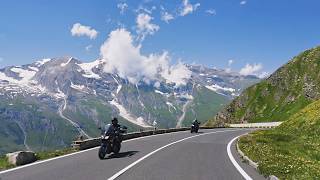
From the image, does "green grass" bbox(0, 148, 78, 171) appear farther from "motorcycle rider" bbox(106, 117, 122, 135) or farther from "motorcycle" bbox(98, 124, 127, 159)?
"motorcycle rider" bbox(106, 117, 122, 135)

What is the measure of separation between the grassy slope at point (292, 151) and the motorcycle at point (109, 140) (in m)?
6.90

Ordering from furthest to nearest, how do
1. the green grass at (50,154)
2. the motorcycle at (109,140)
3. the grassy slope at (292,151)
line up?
the green grass at (50,154)
the motorcycle at (109,140)
the grassy slope at (292,151)

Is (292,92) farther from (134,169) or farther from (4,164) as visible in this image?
(134,169)

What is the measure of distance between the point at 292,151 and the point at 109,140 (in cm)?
1089

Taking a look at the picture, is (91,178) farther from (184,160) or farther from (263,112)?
(263,112)

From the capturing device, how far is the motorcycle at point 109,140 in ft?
75.2

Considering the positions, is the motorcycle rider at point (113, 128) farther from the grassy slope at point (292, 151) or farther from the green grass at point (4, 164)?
the grassy slope at point (292, 151)

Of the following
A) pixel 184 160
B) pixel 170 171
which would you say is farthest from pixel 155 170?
pixel 184 160

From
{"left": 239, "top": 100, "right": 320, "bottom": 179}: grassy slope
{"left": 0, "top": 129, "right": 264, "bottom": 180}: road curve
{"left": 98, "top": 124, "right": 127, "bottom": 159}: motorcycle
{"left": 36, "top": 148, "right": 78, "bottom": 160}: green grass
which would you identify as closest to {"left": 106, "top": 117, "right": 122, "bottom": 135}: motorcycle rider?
{"left": 98, "top": 124, "right": 127, "bottom": 159}: motorcycle

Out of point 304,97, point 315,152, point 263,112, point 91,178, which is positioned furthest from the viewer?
point 263,112

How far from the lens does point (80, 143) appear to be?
2928 centimetres

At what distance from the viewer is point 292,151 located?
26844 millimetres

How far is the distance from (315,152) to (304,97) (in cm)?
14582

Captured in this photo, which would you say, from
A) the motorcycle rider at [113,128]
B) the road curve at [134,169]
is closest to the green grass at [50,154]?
the road curve at [134,169]
